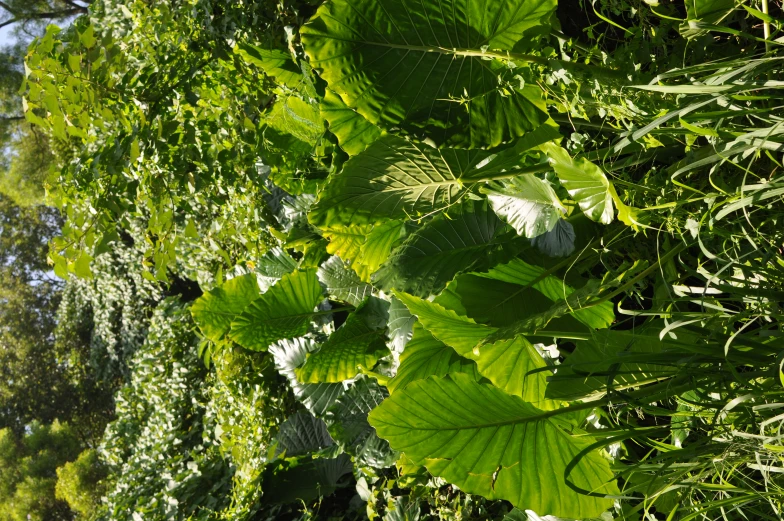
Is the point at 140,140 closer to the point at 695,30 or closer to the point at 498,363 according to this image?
the point at 498,363

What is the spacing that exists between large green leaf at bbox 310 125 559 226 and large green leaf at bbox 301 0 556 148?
0.09 metres

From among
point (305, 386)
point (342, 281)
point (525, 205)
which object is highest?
point (525, 205)

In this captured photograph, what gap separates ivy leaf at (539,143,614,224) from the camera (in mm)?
742

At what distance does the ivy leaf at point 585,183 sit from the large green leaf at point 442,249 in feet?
1.40

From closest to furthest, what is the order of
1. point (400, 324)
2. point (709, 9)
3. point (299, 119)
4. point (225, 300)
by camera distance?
point (709, 9) < point (400, 324) < point (299, 119) < point (225, 300)

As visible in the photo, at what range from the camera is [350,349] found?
5.42 ft

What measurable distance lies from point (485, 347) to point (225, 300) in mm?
1305

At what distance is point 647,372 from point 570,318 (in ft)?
1.20

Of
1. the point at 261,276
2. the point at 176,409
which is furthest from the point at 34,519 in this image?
the point at 261,276

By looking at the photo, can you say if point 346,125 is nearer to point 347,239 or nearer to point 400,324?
point 347,239

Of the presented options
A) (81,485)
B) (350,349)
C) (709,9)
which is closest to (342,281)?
(350,349)

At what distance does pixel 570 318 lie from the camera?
1.14 meters

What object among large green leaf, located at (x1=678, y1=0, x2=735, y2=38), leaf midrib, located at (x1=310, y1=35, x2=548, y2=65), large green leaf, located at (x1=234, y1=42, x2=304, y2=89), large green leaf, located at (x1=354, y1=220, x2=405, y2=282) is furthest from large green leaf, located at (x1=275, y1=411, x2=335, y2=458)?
large green leaf, located at (x1=678, y1=0, x2=735, y2=38)

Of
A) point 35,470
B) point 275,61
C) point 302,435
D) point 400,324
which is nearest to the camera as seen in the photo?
point 400,324
